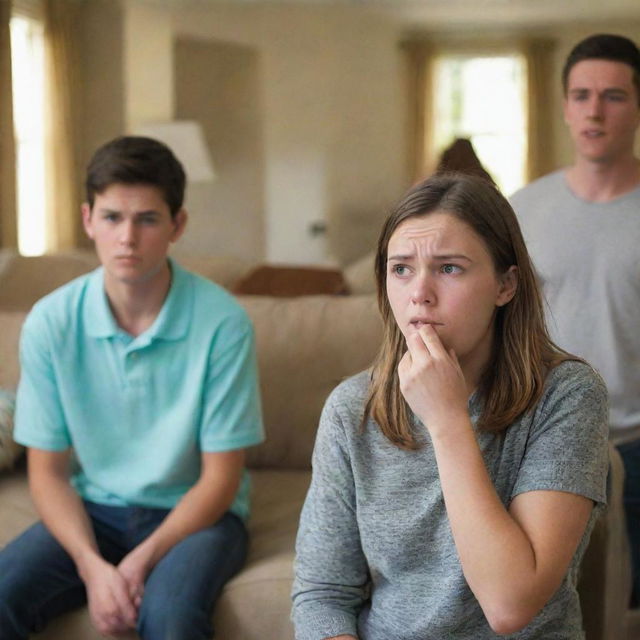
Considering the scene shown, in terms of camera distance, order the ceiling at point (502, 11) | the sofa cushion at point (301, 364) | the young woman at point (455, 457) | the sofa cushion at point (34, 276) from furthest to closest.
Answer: the ceiling at point (502, 11) → the sofa cushion at point (34, 276) → the sofa cushion at point (301, 364) → the young woman at point (455, 457)

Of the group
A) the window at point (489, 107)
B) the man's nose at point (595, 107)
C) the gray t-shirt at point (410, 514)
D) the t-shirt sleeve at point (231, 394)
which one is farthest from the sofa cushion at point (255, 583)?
the window at point (489, 107)

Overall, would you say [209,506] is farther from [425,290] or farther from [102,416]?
[425,290]

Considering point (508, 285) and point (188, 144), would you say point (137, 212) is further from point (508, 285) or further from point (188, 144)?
point (188, 144)

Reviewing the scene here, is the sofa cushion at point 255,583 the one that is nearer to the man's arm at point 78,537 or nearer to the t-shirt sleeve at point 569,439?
the man's arm at point 78,537

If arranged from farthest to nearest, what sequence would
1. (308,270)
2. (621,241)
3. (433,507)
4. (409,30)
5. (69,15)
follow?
(69,15), (409,30), (308,270), (621,241), (433,507)

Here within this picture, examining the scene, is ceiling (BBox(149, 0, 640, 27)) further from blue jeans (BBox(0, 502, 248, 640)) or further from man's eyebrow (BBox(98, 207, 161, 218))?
blue jeans (BBox(0, 502, 248, 640))

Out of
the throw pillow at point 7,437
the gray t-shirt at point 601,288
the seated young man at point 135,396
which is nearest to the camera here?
the seated young man at point 135,396

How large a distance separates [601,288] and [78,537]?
3.58ft

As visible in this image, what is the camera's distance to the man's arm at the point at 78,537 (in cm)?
178

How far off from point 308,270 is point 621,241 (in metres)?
1.38

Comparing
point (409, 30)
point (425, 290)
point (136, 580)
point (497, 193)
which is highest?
point (409, 30)

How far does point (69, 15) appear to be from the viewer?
575 centimetres

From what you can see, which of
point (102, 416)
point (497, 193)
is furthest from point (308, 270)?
point (497, 193)

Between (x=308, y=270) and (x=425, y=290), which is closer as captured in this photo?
(x=425, y=290)
